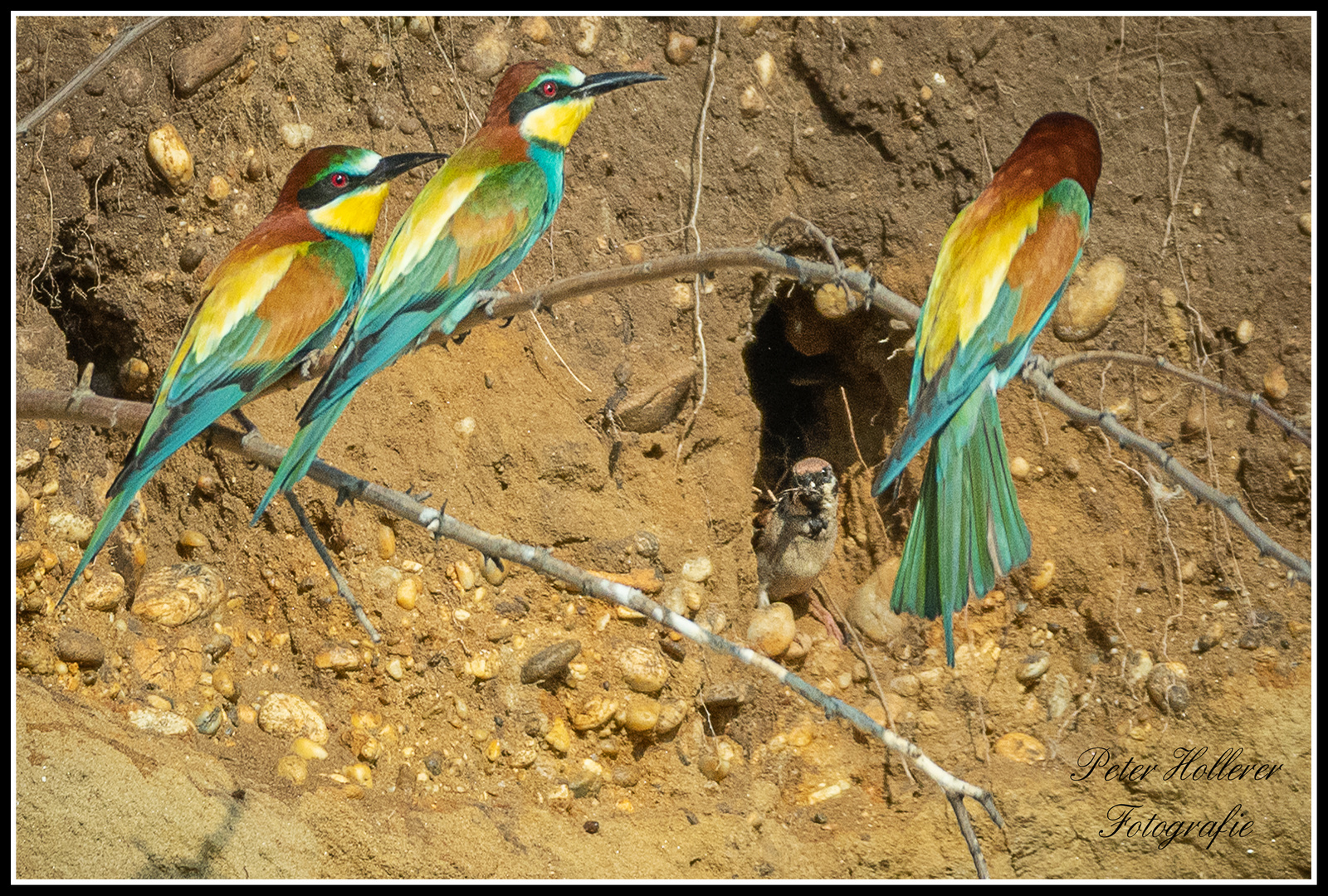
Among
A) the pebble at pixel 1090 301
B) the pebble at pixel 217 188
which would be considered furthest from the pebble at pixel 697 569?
the pebble at pixel 217 188

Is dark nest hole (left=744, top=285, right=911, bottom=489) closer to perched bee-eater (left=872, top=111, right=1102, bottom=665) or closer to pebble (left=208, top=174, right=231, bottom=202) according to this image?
perched bee-eater (left=872, top=111, right=1102, bottom=665)

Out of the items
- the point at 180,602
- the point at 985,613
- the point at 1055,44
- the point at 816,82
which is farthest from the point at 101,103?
the point at 985,613

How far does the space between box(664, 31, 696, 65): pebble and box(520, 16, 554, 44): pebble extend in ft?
1.01

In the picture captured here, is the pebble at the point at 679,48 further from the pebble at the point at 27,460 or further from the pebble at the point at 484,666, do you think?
the pebble at the point at 27,460

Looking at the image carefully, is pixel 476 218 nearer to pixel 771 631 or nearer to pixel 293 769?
pixel 293 769

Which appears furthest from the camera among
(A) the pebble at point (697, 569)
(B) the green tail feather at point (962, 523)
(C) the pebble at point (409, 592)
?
(A) the pebble at point (697, 569)

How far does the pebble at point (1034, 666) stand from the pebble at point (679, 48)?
1908 mm

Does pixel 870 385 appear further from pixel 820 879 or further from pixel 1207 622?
pixel 820 879

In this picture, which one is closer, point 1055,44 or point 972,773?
point 1055,44

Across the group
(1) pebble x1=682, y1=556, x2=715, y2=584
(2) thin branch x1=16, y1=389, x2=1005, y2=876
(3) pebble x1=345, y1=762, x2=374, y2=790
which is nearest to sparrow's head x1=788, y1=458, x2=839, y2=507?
(1) pebble x1=682, y1=556, x2=715, y2=584

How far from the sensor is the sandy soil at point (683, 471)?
6.89 ft

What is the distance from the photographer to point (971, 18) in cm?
253

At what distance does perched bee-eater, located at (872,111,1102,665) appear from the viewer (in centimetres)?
163

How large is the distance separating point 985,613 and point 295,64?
7.64 feet
